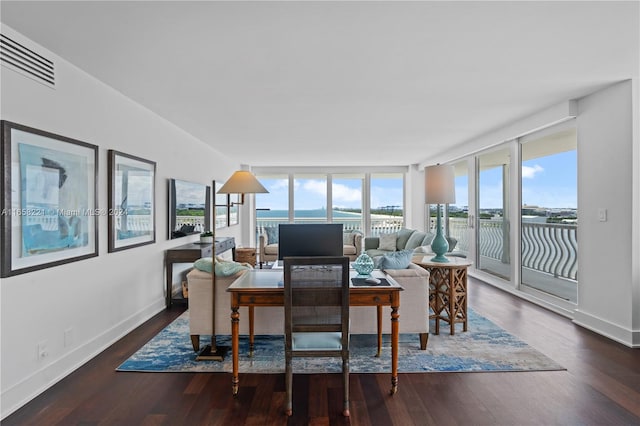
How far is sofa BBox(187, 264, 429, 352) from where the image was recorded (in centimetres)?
292

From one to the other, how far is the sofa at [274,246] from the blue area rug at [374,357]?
11.8 ft

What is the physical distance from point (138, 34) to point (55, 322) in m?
2.13

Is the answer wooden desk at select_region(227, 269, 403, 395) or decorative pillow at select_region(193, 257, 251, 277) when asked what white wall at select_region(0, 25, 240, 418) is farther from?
wooden desk at select_region(227, 269, 403, 395)

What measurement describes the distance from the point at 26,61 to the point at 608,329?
5.32 meters

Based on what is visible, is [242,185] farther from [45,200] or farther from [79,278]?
[79,278]

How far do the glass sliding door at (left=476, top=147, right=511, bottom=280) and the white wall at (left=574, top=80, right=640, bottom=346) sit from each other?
Result: 152 cm

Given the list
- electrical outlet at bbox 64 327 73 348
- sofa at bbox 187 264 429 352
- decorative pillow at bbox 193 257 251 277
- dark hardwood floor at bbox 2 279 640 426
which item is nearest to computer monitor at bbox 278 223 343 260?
sofa at bbox 187 264 429 352

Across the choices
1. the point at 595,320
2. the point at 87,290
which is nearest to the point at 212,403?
the point at 87,290

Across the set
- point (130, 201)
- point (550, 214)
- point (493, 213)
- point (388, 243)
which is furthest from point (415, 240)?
point (130, 201)

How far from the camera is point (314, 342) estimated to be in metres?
2.17

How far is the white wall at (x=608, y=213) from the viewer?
309cm

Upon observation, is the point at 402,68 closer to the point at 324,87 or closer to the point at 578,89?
the point at 324,87

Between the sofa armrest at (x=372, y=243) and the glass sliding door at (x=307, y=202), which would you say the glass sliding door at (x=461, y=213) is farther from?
the glass sliding door at (x=307, y=202)

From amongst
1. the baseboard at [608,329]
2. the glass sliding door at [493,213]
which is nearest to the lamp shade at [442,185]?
the baseboard at [608,329]
